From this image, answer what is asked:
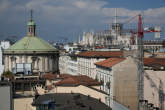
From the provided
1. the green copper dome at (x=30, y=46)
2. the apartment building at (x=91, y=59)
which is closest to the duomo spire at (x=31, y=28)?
the green copper dome at (x=30, y=46)

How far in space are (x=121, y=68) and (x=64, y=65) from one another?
2748 inches

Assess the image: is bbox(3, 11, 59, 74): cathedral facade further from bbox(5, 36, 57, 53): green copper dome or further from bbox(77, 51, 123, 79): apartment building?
bbox(77, 51, 123, 79): apartment building

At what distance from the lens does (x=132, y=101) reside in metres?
43.2

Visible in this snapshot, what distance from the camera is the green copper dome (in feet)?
206

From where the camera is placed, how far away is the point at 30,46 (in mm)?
63500

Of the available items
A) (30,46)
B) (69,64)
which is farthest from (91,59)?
(69,64)

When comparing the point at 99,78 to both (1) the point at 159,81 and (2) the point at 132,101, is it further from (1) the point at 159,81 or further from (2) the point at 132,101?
(1) the point at 159,81

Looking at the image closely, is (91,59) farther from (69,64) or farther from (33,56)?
(69,64)

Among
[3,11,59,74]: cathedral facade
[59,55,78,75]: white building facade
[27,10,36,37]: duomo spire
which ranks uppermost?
[27,10,36,37]: duomo spire

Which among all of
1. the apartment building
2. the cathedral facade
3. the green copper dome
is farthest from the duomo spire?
the apartment building

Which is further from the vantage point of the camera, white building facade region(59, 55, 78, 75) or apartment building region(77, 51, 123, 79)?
white building facade region(59, 55, 78, 75)

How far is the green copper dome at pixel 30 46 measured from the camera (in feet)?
206

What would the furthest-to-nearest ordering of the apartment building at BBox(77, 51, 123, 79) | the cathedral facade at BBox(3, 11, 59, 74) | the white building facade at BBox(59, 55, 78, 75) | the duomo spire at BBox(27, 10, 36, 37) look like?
the white building facade at BBox(59, 55, 78, 75)
the apartment building at BBox(77, 51, 123, 79)
the duomo spire at BBox(27, 10, 36, 37)
the cathedral facade at BBox(3, 11, 59, 74)

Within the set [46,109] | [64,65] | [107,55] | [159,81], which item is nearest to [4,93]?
[46,109]
